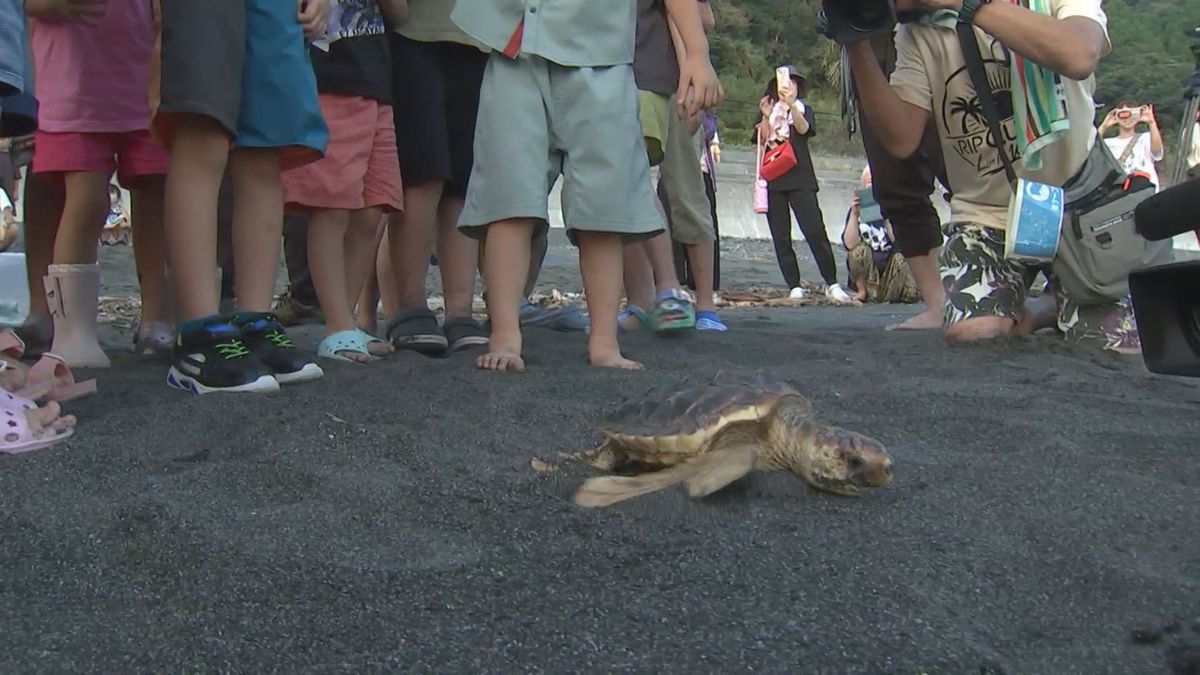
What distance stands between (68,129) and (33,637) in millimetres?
1856

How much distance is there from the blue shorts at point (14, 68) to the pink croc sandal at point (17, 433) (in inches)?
19.7

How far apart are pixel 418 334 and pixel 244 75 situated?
0.83 m

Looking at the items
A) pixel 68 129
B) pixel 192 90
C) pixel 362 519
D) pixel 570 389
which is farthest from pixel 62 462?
pixel 68 129

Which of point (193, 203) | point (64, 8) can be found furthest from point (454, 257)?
point (64, 8)

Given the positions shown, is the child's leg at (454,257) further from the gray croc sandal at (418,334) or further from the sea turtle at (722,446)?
the sea turtle at (722,446)

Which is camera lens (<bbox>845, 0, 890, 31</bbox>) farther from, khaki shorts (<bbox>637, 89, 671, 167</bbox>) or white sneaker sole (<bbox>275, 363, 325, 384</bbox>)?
white sneaker sole (<bbox>275, 363, 325, 384</bbox>)

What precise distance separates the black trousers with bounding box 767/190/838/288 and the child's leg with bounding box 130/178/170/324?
463cm

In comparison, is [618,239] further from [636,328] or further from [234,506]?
[234,506]

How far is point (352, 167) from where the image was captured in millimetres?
2732

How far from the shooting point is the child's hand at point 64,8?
201cm

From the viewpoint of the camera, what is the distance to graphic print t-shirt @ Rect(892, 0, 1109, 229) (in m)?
2.95

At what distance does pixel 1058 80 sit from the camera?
9.16 feet

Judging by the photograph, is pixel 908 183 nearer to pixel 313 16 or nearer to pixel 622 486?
pixel 313 16

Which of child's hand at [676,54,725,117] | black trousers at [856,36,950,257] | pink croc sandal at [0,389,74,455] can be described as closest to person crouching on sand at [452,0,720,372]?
child's hand at [676,54,725,117]
